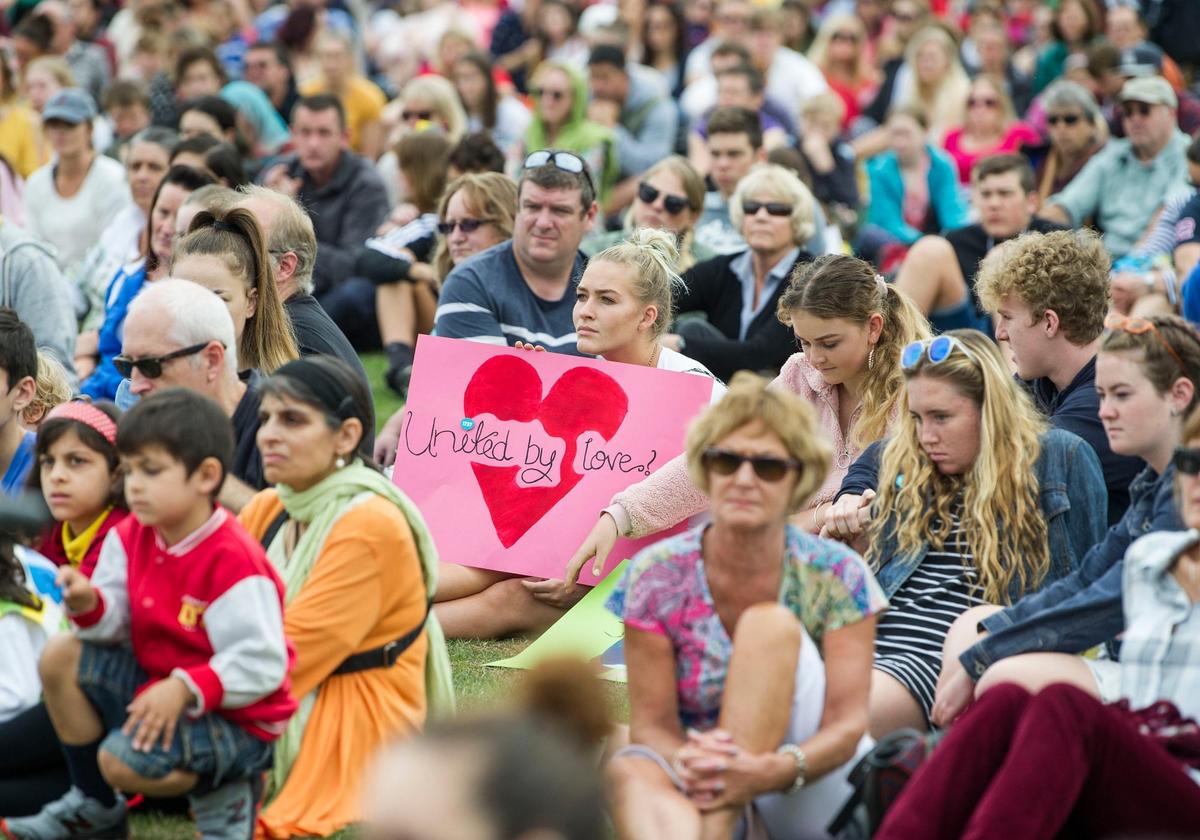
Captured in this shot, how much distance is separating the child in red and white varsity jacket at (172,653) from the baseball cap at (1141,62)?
30.6ft

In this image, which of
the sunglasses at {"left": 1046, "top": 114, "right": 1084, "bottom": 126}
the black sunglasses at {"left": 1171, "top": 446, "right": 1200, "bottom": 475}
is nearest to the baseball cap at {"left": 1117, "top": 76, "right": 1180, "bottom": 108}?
the sunglasses at {"left": 1046, "top": 114, "right": 1084, "bottom": 126}

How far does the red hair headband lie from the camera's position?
15.0 ft

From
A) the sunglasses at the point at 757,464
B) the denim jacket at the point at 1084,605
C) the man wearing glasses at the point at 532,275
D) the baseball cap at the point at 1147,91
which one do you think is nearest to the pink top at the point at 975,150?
the baseball cap at the point at 1147,91

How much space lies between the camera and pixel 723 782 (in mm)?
3875

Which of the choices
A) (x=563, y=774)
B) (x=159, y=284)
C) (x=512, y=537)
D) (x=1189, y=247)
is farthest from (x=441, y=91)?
(x=563, y=774)

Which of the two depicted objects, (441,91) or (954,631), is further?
(441,91)

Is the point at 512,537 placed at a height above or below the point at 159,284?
below

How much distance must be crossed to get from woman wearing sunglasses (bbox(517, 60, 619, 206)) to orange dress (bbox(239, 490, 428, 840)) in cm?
777

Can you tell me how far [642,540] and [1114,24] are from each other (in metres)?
9.71

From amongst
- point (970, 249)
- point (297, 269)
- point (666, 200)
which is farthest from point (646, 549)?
point (970, 249)

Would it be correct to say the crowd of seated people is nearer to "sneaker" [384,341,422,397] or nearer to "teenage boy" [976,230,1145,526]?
"teenage boy" [976,230,1145,526]

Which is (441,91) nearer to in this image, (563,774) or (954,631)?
(954,631)

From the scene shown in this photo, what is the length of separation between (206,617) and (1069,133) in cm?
846

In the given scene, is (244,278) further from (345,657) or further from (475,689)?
(345,657)
